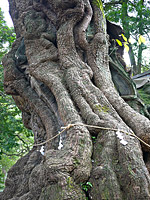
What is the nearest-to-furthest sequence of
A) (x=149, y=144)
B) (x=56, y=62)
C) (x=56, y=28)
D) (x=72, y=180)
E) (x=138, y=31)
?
(x=72, y=180), (x=149, y=144), (x=56, y=62), (x=56, y=28), (x=138, y=31)

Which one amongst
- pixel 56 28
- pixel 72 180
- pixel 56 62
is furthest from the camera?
pixel 56 28

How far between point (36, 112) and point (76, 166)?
1.99m

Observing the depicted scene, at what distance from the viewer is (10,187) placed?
3.34 meters

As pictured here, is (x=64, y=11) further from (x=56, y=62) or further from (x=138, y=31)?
(x=138, y=31)

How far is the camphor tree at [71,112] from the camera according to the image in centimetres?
212

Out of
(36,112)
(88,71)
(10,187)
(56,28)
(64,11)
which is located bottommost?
(10,187)

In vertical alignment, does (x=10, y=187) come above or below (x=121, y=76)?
below

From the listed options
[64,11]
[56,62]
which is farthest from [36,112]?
[64,11]

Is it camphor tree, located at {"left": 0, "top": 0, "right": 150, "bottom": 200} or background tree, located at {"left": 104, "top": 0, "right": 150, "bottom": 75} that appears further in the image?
background tree, located at {"left": 104, "top": 0, "right": 150, "bottom": 75}

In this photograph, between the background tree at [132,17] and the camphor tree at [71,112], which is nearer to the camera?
the camphor tree at [71,112]

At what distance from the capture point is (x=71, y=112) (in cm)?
286

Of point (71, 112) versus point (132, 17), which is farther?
point (132, 17)

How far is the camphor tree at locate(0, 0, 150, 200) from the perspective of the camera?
212 centimetres

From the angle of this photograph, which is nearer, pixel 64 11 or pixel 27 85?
pixel 64 11
